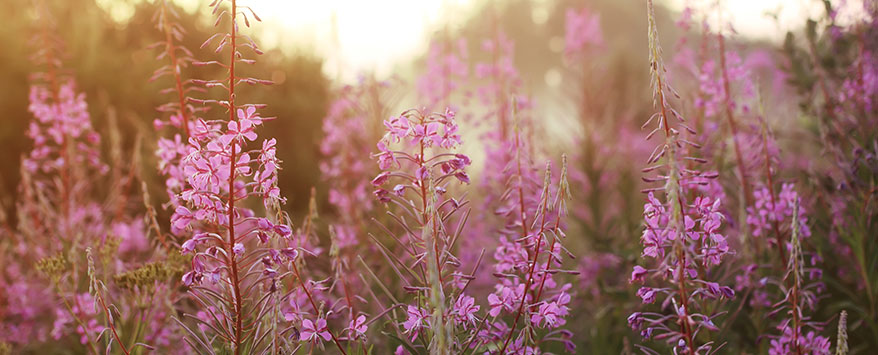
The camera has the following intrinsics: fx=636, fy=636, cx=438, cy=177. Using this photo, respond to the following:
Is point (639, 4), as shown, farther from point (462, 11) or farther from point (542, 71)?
point (462, 11)

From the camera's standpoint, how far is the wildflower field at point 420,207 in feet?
6.11

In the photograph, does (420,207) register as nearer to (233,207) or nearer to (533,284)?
(533,284)

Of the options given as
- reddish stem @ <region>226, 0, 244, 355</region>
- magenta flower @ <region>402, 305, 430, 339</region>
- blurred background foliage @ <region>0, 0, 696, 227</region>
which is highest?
blurred background foliage @ <region>0, 0, 696, 227</region>

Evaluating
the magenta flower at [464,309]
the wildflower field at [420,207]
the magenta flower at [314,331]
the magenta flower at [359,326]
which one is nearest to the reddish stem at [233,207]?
the wildflower field at [420,207]

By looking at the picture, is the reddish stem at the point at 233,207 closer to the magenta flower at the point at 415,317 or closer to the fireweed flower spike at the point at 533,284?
the magenta flower at the point at 415,317

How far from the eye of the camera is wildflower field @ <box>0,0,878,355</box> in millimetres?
1862

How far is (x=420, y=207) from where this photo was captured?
Result: 2.20 meters

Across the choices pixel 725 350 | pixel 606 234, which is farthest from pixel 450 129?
pixel 606 234

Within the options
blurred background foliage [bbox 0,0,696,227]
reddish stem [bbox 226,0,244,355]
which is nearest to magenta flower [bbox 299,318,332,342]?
reddish stem [bbox 226,0,244,355]

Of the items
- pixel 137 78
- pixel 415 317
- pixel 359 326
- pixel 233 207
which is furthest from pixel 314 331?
pixel 137 78

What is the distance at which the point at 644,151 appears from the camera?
12.0 m

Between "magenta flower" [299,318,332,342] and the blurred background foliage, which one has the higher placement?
the blurred background foliage

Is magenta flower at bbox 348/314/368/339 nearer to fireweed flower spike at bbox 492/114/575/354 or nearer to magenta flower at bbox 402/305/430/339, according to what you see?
magenta flower at bbox 402/305/430/339

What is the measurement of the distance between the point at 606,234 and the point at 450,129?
3.27 meters
